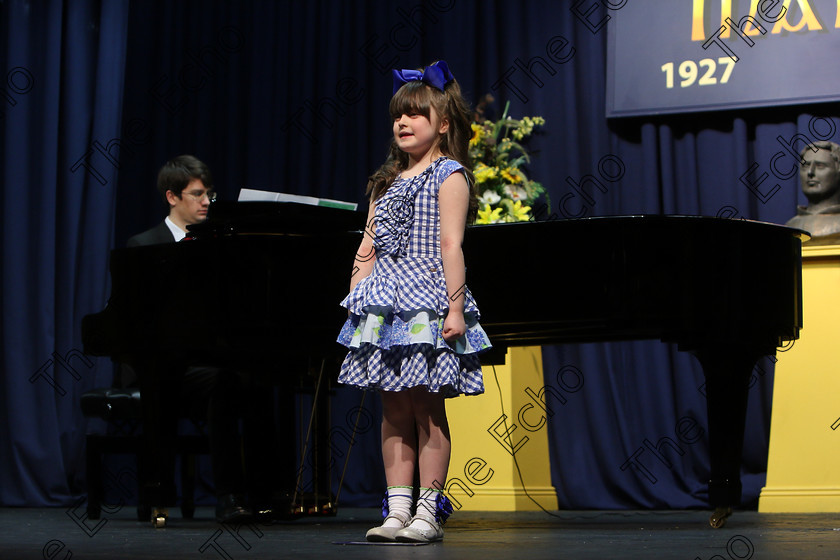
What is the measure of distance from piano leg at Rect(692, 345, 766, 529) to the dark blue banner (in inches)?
73.5

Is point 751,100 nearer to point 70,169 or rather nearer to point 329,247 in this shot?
point 329,247

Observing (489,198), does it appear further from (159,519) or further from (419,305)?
(419,305)

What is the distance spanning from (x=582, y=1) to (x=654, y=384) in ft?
6.18

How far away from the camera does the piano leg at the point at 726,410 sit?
10.3 ft

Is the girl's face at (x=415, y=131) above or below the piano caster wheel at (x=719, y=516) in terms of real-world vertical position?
above

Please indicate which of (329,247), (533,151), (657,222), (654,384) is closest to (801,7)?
(533,151)

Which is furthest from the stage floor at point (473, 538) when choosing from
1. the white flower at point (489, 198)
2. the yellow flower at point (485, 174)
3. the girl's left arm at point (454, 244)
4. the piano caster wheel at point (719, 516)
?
the yellow flower at point (485, 174)

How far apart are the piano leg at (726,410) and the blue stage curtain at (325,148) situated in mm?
1421

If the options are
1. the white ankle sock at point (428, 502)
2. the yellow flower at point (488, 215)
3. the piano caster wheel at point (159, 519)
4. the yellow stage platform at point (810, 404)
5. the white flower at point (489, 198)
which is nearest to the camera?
the white ankle sock at point (428, 502)

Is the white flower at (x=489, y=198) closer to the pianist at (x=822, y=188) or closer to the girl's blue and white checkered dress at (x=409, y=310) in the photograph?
the pianist at (x=822, y=188)

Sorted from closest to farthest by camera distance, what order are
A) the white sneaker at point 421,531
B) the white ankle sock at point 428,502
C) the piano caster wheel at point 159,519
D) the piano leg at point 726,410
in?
→ the white sneaker at point 421,531 → the white ankle sock at point 428,502 → the piano leg at point 726,410 → the piano caster wheel at point 159,519

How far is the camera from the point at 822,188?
412 centimetres

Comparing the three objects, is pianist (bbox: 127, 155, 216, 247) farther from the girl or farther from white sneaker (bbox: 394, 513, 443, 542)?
white sneaker (bbox: 394, 513, 443, 542)

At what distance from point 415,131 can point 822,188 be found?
2243 millimetres
